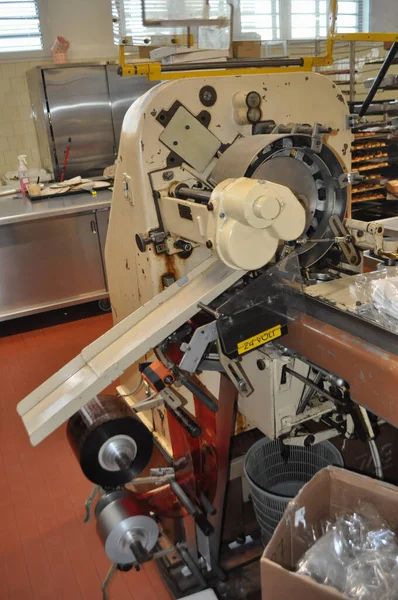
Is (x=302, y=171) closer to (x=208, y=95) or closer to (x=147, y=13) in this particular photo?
(x=208, y=95)

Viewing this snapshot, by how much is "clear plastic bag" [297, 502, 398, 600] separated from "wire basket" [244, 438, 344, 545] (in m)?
0.57

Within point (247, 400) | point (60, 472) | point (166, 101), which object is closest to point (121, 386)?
point (60, 472)

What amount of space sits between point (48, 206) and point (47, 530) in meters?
2.34

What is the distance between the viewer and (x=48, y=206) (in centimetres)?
380

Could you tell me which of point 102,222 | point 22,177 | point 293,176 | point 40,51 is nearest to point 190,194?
point 293,176

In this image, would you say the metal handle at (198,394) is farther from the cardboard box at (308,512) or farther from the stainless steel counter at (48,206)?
the stainless steel counter at (48,206)

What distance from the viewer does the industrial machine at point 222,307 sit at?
1.18m

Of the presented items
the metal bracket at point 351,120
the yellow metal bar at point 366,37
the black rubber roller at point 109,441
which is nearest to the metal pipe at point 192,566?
the black rubber roller at point 109,441

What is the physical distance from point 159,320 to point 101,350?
0.17 metres

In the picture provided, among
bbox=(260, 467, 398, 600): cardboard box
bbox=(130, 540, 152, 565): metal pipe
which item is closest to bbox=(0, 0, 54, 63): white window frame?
bbox=(130, 540, 152, 565): metal pipe

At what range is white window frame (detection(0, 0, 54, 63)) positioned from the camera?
4.54m

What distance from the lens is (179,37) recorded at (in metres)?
1.71

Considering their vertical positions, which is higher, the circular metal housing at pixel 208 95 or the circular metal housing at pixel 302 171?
the circular metal housing at pixel 208 95

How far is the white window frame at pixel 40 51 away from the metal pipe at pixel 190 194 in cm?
381
